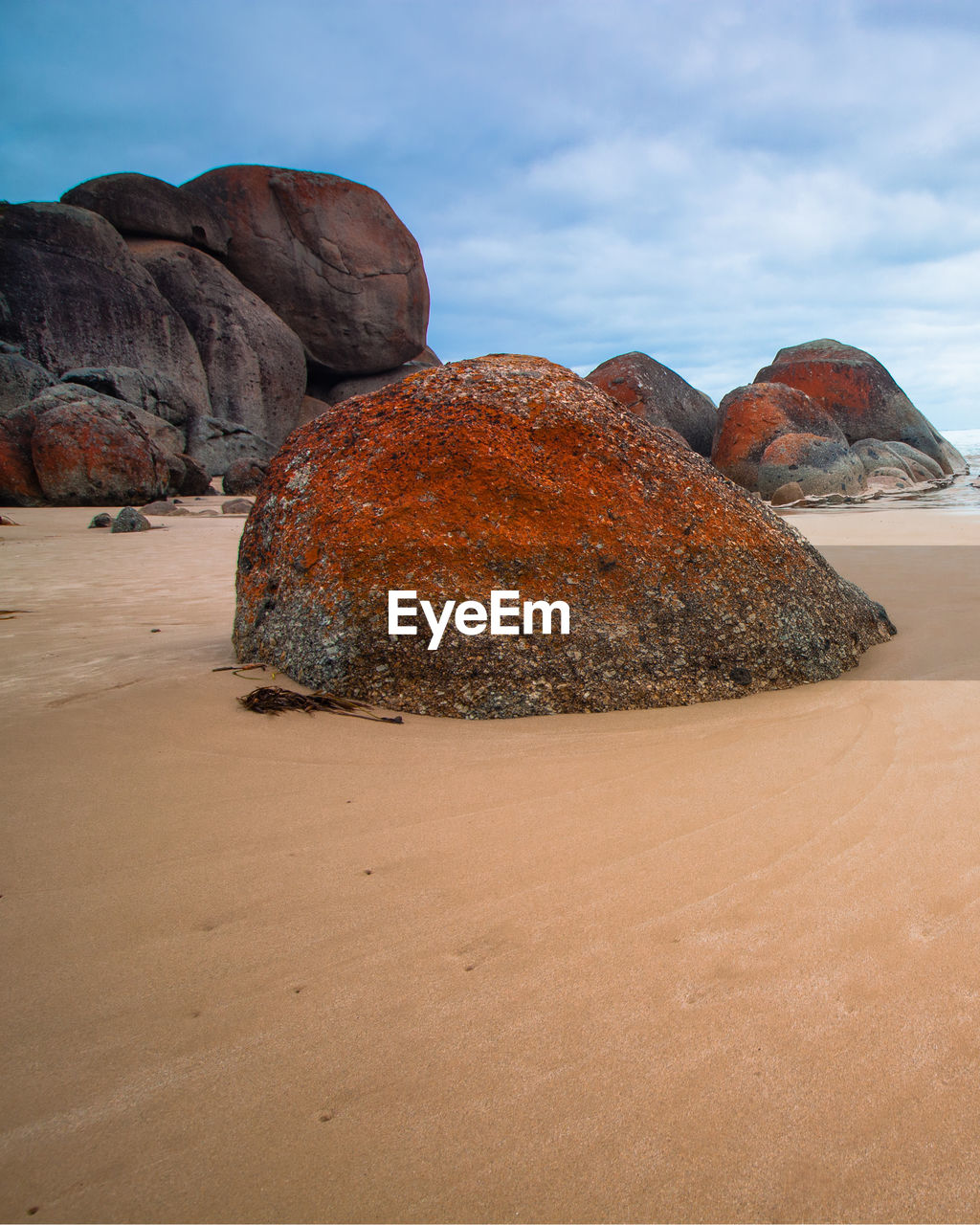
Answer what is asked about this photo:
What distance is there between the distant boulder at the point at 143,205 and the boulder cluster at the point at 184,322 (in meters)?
0.03

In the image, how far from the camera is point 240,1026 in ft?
3.88

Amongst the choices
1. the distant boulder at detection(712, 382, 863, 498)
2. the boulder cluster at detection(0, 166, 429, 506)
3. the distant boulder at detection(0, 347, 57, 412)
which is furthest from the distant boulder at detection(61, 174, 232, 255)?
the distant boulder at detection(712, 382, 863, 498)

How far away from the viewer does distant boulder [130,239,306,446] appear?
1858cm

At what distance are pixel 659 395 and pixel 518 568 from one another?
55.0 feet

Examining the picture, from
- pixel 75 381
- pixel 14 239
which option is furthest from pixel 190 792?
pixel 14 239

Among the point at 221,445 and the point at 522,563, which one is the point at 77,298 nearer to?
the point at 221,445

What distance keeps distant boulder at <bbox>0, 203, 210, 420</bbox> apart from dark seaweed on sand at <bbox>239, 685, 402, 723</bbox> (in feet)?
48.2

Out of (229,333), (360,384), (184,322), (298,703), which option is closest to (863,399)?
(360,384)

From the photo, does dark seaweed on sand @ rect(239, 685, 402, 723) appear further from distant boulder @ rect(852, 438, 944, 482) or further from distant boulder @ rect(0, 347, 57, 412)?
distant boulder @ rect(852, 438, 944, 482)

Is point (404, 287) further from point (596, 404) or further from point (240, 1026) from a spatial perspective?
point (240, 1026)

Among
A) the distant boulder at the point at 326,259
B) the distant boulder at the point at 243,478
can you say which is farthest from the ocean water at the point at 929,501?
the distant boulder at the point at 326,259

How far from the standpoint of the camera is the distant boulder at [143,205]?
60.4 feet

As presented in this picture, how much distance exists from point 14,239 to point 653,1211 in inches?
740

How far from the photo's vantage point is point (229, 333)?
19.0 meters
